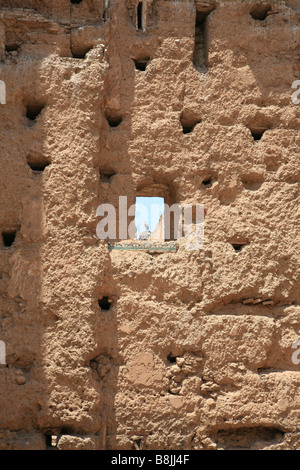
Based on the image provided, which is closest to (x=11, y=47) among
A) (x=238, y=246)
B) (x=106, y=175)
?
(x=106, y=175)

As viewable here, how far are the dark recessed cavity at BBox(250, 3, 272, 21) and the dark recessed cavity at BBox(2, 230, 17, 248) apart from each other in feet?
8.92

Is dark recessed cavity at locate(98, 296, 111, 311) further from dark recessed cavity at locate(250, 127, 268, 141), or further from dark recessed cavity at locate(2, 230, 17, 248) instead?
dark recessed cavity at locate(250, 127, 268, 141)

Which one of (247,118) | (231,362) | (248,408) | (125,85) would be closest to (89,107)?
(125,85)

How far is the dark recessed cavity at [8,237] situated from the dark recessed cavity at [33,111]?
2.88ft

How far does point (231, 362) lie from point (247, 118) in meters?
1.94

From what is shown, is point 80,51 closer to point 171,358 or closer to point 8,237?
point 8,237

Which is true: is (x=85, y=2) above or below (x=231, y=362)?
above

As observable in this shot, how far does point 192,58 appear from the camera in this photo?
5.18 m

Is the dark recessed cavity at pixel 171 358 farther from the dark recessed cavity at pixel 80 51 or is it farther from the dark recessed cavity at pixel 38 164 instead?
the dark recessed cavity at pixel 80 51

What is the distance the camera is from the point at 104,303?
4781mm

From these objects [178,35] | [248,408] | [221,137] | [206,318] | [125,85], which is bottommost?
[248,408]

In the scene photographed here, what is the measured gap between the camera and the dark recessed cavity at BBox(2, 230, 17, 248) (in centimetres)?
474

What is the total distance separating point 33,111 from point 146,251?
141cm

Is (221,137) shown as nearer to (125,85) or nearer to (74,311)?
(125,85)
